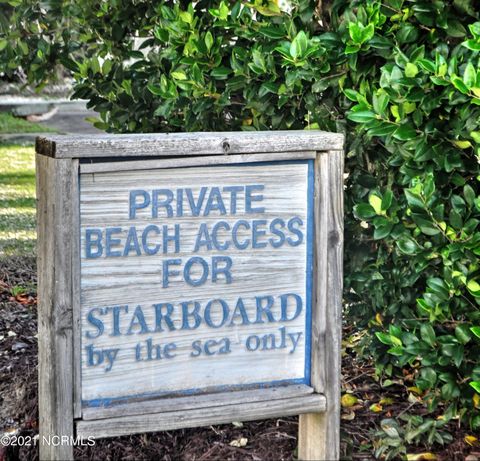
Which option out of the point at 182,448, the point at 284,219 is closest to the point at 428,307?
the point at 284,219

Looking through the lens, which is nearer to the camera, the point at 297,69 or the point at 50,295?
the point at 50,295

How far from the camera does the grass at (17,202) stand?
6.02 meters

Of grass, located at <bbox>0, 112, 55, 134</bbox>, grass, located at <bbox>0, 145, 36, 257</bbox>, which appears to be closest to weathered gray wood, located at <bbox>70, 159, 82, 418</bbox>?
grass, located at <bbox>0, 145, 36, 257</bbox>

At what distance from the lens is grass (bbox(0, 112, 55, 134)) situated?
1306 centimetres

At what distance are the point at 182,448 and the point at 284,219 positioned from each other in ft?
3.30

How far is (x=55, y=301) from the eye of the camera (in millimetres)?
2648

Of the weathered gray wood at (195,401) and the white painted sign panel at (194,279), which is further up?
the white painted sign panel at (194,279)

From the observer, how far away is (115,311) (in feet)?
8.99

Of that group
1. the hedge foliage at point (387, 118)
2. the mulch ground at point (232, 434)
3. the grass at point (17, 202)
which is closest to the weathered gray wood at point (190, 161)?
the hedge foliage at point (387, 118)

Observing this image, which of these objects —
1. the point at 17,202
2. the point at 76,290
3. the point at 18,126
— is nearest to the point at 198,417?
the point at 76,290

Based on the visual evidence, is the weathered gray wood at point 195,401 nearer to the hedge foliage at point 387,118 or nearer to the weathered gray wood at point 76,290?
the weathered gray wood at point 76,290

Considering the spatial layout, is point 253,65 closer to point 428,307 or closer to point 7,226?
point 428,307

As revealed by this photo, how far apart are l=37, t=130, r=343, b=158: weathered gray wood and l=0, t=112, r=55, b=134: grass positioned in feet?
34.2

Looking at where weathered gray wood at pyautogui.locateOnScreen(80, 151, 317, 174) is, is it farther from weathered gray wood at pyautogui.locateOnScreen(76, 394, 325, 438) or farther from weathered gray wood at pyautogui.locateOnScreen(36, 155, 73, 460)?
weathered gray wood at pyautogui.locateOnScreen(76, 394, 325, 438)
